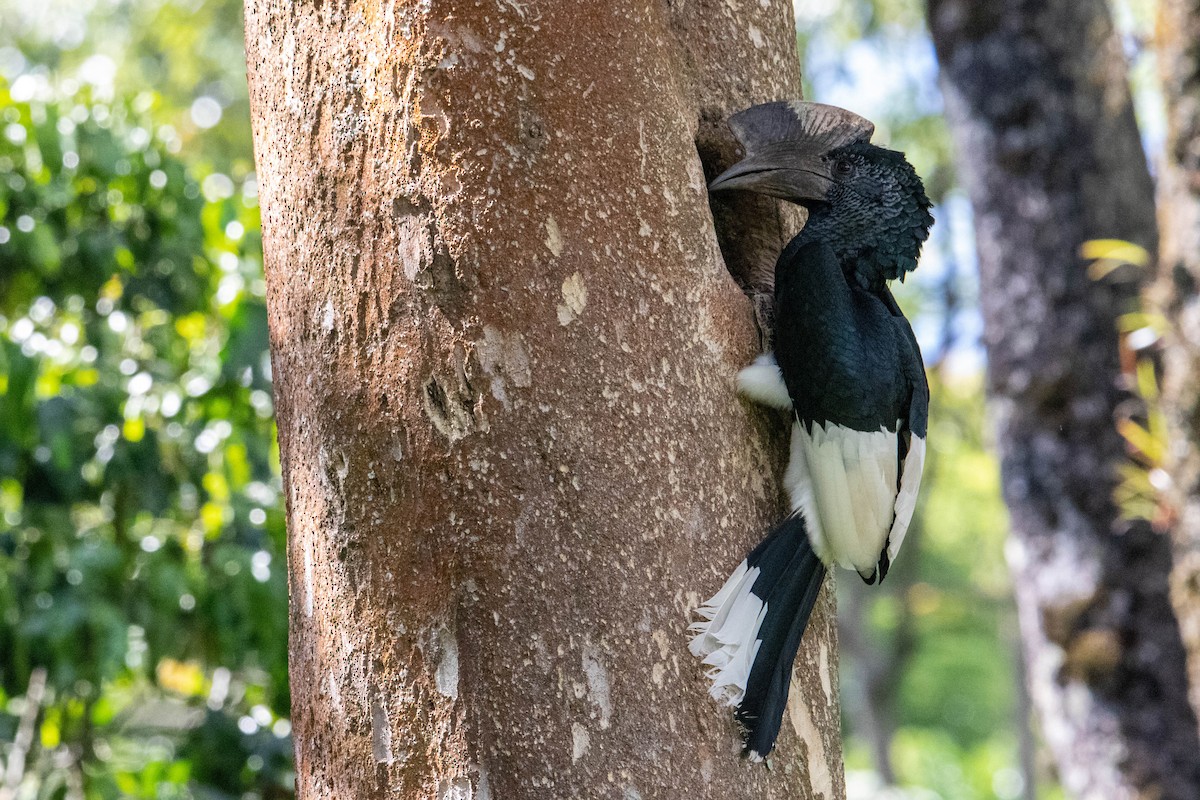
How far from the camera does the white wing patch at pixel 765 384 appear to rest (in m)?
1.57

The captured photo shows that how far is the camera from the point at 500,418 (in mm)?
1383

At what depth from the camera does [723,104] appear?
1727 mm

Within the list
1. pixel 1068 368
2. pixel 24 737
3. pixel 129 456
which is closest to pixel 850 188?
pixel 129 456

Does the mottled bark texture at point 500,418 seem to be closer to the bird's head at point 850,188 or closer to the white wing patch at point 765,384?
the white wing patch at point 765,384

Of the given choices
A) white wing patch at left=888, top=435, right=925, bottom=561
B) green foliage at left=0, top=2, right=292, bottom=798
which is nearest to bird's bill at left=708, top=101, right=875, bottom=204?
white wing patch at left=888, top=435, right=925, bottom=561

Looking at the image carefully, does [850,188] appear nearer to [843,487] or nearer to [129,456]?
[843,487]

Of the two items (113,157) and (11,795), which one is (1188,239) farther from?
(11,795)

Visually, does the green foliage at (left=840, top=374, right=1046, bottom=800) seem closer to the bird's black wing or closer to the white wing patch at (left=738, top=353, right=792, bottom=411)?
the bird's black wing

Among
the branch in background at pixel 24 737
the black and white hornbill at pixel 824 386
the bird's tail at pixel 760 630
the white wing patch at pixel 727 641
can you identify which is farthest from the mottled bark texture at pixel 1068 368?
the branch in background at pixel 24 737

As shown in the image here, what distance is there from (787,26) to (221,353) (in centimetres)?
141

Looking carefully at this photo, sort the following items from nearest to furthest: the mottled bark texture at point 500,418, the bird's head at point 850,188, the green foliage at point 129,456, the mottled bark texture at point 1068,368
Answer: the mottled bark texture at point 500,418 → the bird's head at point 850,188 → the green foliage at point 129,456 → the mottled bark texture at point 1068,368

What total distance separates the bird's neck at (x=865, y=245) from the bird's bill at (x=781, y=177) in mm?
42

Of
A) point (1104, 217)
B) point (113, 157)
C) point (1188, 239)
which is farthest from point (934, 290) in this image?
point (113, 157)

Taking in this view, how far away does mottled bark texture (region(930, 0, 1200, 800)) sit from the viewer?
11.1 feet
